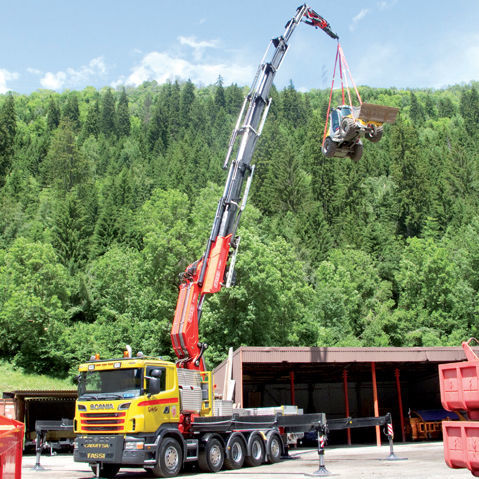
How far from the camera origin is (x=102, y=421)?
12.4 metres

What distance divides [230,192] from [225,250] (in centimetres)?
200

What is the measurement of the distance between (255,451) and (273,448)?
1013mm

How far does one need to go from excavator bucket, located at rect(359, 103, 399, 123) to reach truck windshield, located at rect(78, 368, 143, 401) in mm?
8451

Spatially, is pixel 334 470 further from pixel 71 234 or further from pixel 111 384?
pixel 71 234

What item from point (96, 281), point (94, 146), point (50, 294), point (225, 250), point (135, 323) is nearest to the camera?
point (225, 250)

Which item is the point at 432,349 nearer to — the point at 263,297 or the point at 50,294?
the point at 263,297

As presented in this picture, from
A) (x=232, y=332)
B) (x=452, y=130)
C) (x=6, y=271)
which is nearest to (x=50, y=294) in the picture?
(x=6, y=271)

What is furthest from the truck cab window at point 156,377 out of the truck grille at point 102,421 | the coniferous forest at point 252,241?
the coniferous forest at point 252,241

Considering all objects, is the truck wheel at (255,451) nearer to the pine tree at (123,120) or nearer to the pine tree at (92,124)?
the pine tree at (92,124)

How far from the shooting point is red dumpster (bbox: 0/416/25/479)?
4.20 m

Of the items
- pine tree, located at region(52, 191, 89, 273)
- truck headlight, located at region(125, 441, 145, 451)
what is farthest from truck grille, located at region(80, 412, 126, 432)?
pine tree, located at region(52, 191, 89, 273)

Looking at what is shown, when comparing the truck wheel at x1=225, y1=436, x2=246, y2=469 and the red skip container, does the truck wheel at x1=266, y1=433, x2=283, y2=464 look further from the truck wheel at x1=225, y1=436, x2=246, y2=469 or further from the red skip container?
the red skip container

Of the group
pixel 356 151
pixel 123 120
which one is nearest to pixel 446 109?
pixel 123 120

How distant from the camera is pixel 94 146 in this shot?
94438 mm
